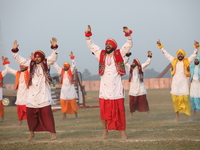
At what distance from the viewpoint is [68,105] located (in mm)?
14273

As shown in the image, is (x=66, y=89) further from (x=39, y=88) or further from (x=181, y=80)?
(x=39, y=88)

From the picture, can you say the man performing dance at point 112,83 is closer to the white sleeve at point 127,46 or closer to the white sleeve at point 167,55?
the white sleeve at point 127,46

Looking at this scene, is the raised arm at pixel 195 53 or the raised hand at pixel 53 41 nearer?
the raised hand at pixel 53 41

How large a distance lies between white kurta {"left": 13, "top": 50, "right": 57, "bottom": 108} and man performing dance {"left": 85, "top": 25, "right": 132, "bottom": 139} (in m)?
1.21

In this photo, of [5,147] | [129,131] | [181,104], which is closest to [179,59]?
[181,104]

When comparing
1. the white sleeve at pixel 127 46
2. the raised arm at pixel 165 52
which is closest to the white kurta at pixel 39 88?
the white sleeve at pixel 127 46

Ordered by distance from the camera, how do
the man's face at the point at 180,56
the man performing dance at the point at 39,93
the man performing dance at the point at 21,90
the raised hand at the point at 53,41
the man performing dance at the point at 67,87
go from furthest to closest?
the man performing dance at the point at 67,87, the man performing dance at the point at 21,90, the man's face at the point at 180,56, the raised hand at the point at 53,41, the man performing dance at the point at 39,93

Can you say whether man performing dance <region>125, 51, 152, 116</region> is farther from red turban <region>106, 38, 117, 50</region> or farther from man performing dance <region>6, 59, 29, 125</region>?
red turban <region>106, 38, 117, 50</region>

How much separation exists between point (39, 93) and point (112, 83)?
5.51 ft

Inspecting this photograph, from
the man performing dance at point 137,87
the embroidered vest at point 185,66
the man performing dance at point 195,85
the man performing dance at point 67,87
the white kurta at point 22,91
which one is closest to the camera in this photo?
the embroidered vest at point 185,66

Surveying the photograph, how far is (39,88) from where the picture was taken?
8.48 metres

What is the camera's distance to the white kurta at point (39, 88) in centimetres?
841

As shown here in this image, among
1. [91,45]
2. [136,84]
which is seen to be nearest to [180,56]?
[136,84]

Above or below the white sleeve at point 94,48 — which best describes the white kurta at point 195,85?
below
